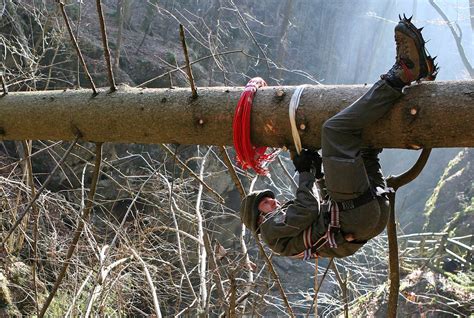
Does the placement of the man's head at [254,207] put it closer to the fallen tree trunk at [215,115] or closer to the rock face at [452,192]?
the fallen tree trunk at [215,115]

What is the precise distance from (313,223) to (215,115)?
70 cm

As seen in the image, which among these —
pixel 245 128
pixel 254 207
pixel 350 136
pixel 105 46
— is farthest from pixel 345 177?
pixel 105 46

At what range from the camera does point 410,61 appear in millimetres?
1812

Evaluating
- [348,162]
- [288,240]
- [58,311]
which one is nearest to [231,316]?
[288,240]

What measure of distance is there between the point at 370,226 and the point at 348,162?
1.27ft

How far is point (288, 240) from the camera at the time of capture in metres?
2.29

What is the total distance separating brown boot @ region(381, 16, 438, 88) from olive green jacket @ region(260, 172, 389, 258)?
551 millimetres

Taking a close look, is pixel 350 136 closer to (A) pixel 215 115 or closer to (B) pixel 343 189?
(B) pixel 343 189

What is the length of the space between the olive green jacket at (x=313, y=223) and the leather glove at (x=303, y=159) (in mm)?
37

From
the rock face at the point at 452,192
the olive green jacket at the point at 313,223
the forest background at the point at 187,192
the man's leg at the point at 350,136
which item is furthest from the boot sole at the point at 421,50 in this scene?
the rock face at the point at 452,192

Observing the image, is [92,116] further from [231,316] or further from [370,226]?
[370,226]

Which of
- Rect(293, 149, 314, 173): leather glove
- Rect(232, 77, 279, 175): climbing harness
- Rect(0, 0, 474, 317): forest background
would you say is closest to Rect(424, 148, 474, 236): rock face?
Rect(0, 0, 474, 317): forest background

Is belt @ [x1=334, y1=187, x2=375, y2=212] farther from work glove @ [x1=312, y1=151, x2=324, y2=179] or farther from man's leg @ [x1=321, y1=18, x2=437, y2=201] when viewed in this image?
work glove @ [x1=312, y1=151, x2=324, y2=179]

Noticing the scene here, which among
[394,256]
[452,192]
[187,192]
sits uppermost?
[394,256]
